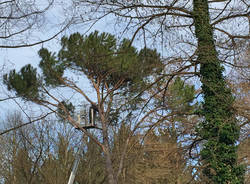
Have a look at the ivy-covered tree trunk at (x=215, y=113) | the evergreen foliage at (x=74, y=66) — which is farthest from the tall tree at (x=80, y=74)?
the ivy-covered tree trunk at (x=215, y=113)

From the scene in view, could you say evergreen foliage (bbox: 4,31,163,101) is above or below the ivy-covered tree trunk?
above

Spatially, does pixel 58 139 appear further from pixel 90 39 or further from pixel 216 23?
pixel 216 23

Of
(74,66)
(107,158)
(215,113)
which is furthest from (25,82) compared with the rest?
(215,113)

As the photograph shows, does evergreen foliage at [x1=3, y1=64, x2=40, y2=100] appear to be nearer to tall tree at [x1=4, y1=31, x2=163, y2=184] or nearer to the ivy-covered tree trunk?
tall tree at [x1=4, y1=31, x2=163, y2=184]

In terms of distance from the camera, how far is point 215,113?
22.6ft

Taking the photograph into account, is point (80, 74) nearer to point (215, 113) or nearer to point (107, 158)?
point (107, 158)

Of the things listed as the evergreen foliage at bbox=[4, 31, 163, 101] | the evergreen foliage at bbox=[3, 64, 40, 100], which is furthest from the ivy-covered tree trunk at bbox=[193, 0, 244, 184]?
the evergreen foliage at bbox=[3, 64, 40, 100]

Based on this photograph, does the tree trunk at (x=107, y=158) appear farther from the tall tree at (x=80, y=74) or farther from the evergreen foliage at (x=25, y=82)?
the evergreen foliage at (x=25, y=82)

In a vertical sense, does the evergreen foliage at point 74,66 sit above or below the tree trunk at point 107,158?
above

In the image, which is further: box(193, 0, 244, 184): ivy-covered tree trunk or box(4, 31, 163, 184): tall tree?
box(4, 31, 163, 184): tall tree

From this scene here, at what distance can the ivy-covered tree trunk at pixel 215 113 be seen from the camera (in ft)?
21.5

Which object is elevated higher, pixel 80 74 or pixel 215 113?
pixel 80 74

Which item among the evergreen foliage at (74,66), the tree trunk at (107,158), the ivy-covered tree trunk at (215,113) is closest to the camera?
the ivy-covered tree trunk at (215,113)

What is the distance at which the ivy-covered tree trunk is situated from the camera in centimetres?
655
